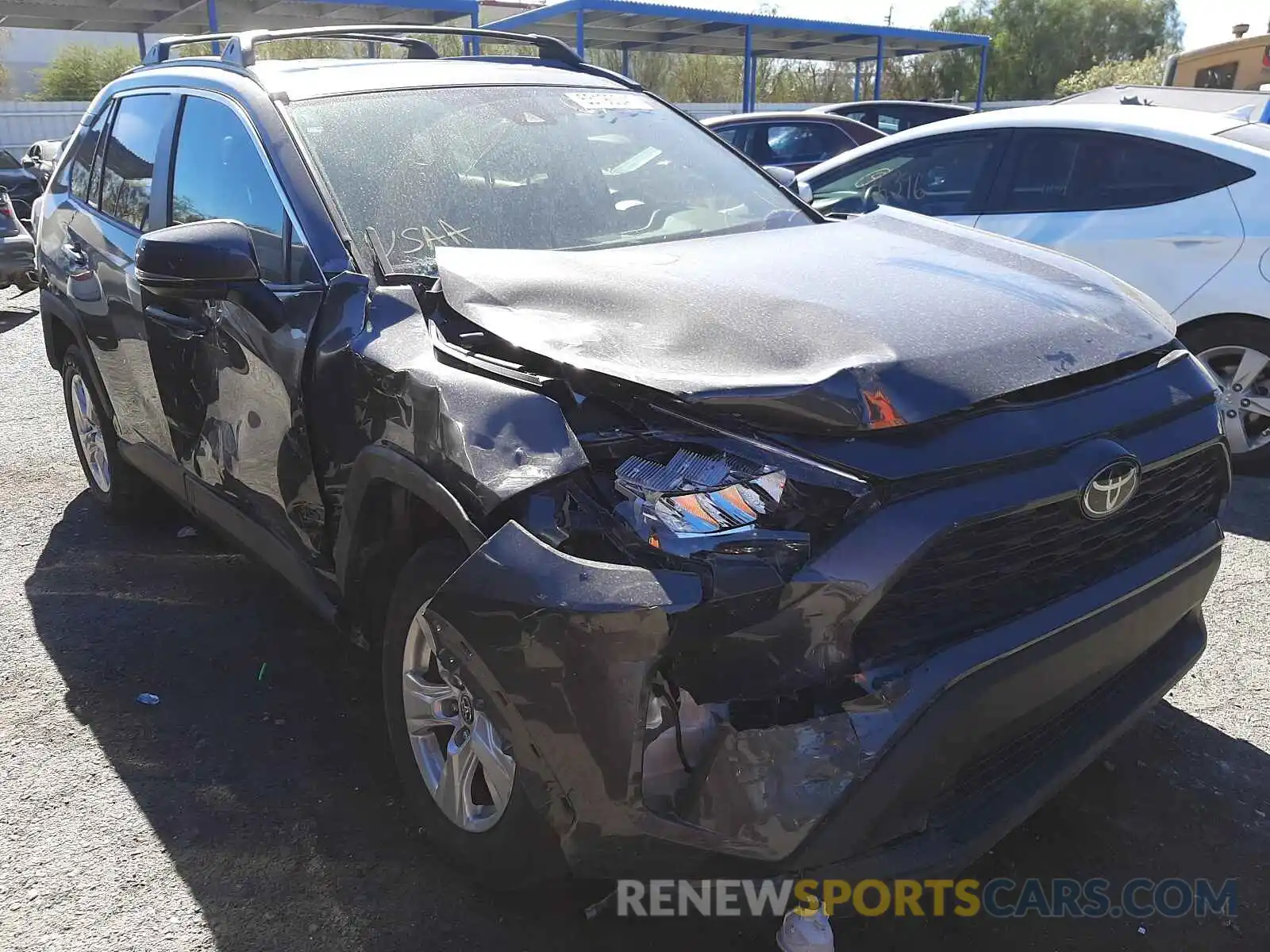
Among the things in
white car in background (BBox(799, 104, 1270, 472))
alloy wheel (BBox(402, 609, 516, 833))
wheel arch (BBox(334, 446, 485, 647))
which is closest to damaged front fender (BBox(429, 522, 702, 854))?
wheel arch (BBox(334, 446, 485, 647))

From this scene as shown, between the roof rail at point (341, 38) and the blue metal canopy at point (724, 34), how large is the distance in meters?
17.7

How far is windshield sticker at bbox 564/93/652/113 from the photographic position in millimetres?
3549

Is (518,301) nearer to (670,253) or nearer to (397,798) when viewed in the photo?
(670,253)

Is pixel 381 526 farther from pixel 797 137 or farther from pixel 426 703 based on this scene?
pixel 797 137

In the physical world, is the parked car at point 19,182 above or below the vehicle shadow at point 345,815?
below

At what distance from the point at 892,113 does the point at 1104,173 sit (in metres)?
8.11

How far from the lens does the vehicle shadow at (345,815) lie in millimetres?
2324

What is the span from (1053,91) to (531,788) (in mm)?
49061

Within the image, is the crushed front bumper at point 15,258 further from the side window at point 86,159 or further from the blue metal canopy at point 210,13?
the blue metal canopy at point 210,13

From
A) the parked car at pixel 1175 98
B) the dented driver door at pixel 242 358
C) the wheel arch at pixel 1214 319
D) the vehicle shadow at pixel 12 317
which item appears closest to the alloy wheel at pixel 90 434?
the dented driver door at pixel 242 358

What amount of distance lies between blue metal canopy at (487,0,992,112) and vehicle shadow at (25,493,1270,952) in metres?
19.5

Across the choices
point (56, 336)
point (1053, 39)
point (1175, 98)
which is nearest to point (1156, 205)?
point (1175, 98)

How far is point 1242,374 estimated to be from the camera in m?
4.79

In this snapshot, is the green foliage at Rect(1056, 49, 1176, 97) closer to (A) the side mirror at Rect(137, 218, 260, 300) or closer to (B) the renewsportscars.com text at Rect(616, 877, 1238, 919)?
(B) the renewsportscars.com text at Rect(616, 877, 1238, 919)
